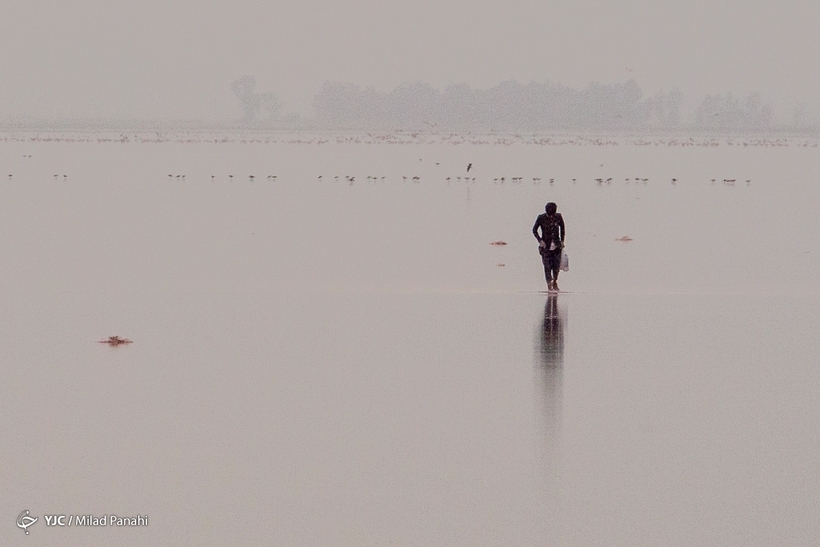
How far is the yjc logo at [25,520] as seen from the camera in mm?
10156

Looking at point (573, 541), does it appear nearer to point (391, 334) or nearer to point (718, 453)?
point (718, 453)

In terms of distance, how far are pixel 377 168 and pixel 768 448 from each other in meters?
87.9

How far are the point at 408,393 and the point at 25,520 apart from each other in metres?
5.54

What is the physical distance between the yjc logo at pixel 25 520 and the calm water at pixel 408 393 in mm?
61

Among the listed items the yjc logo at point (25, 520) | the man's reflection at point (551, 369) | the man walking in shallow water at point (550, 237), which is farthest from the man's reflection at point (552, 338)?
the yjc logo at point (25, 520)

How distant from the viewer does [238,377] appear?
16.0 m

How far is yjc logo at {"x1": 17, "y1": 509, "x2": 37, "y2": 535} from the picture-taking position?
10156mm

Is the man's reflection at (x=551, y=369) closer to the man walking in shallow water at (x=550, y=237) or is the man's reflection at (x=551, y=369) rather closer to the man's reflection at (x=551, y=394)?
the man's reflection at (x=551, y=394)

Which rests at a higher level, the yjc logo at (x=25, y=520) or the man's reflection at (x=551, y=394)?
the yjc logo at (x=25, y=520)

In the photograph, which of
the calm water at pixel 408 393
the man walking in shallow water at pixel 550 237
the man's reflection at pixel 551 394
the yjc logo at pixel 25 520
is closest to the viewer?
the yjc logo at pixel 25 520

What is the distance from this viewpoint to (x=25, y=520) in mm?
10258

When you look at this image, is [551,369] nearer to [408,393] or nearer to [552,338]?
[408,393]

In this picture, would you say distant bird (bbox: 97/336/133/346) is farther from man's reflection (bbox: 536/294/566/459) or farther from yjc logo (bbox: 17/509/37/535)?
yjc logo (bbox: 17/509/37/535)

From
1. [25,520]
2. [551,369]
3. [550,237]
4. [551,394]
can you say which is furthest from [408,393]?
[550,237]
